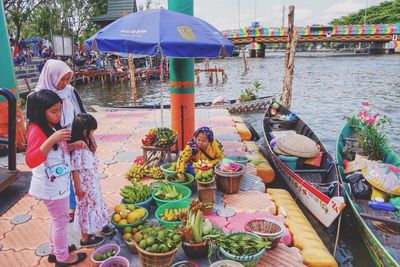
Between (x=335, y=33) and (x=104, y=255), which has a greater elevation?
(x=335, y=33)

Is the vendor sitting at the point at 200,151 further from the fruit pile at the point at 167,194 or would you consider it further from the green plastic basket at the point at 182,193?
the fruit pile at the point at 167,194

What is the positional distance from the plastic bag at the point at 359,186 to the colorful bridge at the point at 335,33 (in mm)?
45346

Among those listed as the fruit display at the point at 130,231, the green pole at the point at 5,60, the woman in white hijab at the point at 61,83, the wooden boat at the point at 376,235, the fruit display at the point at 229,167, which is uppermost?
the green pole at the point at 5,60

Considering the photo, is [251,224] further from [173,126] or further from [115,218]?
[173,126]

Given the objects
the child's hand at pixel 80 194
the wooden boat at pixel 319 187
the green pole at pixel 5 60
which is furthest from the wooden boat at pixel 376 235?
the green pole at pixel 5 60

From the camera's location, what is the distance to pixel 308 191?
19.4ft

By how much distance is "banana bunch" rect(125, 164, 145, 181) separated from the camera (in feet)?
18.5

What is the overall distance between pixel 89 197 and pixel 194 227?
1.27 metres

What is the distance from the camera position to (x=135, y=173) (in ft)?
18.7

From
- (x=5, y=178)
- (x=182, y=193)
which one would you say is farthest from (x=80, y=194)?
(x=5, y=178)

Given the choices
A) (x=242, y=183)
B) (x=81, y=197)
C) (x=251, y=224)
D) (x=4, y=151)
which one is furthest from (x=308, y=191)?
(x=4, y=151)

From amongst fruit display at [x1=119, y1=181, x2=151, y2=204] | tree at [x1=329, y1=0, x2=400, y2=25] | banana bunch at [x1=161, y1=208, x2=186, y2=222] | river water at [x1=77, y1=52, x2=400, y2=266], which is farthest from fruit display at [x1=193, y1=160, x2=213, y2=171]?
tree at [x1=329, y1=0, x2=400, y2=25]

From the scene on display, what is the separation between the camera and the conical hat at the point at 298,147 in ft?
22.5

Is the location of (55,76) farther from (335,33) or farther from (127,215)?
(335,33)
